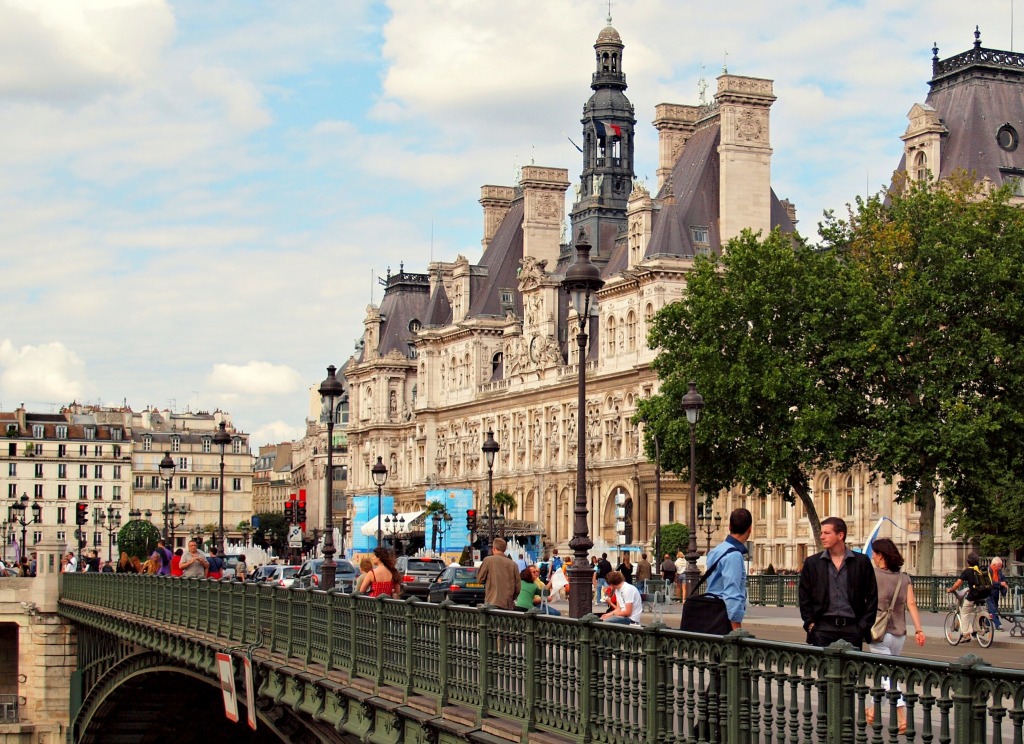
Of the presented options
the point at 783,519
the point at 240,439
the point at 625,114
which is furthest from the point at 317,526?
the point at 783,519

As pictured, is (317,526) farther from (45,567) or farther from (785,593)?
(785,593)

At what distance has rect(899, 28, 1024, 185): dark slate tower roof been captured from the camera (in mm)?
71312

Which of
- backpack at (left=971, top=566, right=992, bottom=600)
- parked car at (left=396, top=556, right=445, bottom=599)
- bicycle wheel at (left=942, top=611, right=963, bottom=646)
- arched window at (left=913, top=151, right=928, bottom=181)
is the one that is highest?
arched window at (left=913, top=151, right=928, bottom=181)

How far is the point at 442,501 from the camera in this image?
4294 inches

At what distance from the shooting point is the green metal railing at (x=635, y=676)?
30.2 ft

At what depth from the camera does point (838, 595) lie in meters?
12.8

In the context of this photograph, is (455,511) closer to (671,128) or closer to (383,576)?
(671,128)

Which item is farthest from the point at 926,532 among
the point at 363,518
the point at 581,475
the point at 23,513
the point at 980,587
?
the point at 23,513

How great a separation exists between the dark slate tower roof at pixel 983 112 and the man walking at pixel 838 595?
198 ft

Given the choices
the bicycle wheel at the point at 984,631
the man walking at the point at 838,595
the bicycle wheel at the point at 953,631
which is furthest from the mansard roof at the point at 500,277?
the man walking at the point at 838,595

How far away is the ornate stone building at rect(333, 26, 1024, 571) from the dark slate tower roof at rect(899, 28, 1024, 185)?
0.38ft

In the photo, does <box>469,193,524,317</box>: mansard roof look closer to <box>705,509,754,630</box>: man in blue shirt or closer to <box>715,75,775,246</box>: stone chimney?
<box>715,75,775,246</box>: stone chimney

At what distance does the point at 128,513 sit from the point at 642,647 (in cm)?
15688

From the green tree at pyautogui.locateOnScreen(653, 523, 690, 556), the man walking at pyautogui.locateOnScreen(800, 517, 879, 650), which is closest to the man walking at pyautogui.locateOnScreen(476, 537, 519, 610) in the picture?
the man walking at pyautogui.locateOnScreen(800, 517, 879, 650)
